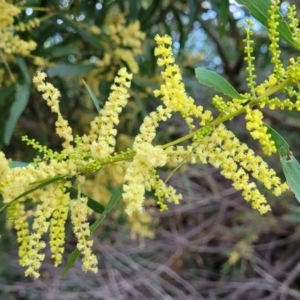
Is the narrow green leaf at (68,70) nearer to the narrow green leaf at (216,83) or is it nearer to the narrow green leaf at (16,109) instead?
the narrow green leaf at (16,109)

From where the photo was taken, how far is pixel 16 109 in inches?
44.9

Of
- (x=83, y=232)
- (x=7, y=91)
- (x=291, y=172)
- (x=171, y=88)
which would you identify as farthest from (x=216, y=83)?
(x=7, y=91)

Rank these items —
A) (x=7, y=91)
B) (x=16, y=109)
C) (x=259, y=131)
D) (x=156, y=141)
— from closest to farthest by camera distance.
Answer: (x=259, y=131) < (x=16, y=109) < (x=7, y=91) < (x=156, y=141)

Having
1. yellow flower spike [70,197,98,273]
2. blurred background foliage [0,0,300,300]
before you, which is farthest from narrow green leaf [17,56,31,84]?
yellow flower spike [70,197,98,273]

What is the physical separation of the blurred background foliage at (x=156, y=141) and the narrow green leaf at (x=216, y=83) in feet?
2.05

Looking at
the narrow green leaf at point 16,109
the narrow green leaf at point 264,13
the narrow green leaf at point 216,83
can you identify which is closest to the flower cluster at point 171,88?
the narrow green leaf at point 216,83

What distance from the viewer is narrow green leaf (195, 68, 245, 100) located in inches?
23.5

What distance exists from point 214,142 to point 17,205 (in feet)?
1.11

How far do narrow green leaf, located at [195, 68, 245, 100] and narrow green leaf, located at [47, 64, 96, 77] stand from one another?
2.09ft

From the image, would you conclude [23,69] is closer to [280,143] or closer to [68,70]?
[68,70]

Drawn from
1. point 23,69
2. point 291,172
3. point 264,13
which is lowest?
point 23,69

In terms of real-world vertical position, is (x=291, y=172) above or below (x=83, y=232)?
above

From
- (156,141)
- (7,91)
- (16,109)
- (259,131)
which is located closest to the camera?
(259,131)

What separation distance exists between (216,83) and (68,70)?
0.67 metres
